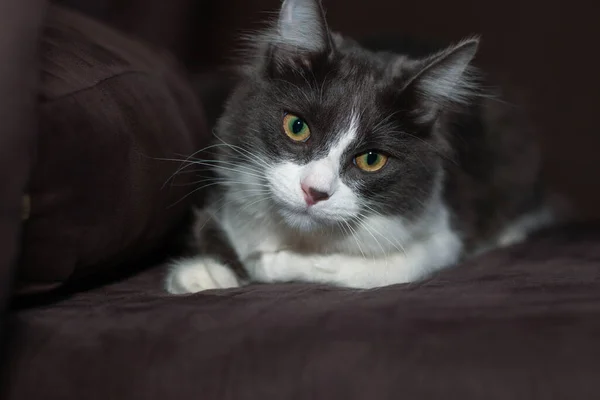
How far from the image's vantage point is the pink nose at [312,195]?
1.17 m

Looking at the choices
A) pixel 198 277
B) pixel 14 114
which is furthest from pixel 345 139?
pixel 14 114

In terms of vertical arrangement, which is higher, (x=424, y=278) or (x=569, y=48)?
(x=569, y=48)

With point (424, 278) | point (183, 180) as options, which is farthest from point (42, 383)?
point (424, 278)

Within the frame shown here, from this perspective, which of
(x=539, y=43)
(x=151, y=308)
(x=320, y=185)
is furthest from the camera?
(x=539, y=43)

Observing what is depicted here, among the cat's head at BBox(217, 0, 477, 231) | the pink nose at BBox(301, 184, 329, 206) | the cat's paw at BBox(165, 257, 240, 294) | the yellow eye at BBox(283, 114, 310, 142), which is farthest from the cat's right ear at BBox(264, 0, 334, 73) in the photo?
the cat's paw at BBox(165, 257, 240, 294)

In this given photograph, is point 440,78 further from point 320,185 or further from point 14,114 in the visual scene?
point 14,114

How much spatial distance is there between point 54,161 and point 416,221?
69cm

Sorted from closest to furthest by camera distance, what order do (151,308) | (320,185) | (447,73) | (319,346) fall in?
(319,346) < (151,308) < (320,185) < (447,73)

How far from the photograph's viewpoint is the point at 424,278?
4.42 ft

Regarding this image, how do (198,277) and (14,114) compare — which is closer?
(14,114)

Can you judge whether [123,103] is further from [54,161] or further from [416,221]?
[416,221]

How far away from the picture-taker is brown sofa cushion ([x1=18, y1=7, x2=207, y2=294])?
A: 1042 millimetres

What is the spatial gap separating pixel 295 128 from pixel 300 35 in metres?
0.18

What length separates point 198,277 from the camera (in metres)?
1.27
